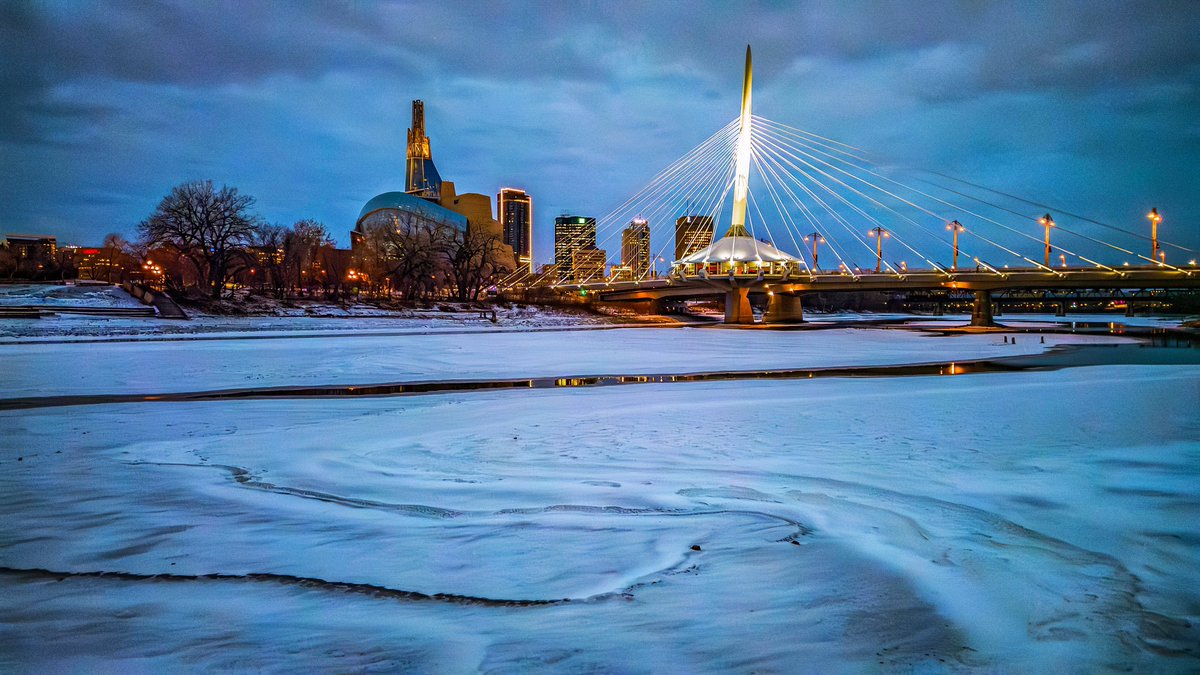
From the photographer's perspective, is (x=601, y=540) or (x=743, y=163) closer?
(x=601, y=540)

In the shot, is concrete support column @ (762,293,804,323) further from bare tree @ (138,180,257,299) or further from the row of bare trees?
bare tree @ (138,180,257,299)

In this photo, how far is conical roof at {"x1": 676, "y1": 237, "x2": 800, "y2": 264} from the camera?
76.1m

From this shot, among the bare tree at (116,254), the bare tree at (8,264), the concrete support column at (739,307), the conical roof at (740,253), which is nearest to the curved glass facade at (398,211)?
the bare tree at (116,254)

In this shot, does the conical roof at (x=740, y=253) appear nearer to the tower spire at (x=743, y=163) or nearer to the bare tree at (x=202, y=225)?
the tower spire at (x=743, y=163)

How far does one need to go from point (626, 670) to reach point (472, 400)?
1077cm

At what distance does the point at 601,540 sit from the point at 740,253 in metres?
75.1

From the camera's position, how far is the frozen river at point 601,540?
10.6 ft

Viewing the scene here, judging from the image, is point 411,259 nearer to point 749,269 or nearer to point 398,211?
point 749,269

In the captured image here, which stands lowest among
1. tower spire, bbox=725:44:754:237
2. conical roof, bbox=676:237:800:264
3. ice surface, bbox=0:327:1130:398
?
ice surface, bbox=0:327:1130:398

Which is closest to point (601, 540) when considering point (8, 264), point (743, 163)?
point (743, 163)

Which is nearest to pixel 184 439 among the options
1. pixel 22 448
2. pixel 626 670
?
pixel 22 448

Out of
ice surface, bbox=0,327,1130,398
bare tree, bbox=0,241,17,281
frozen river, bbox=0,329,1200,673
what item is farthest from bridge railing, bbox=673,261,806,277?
bare tree, bbox=0,241,17,281

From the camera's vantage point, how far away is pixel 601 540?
A: 4.84m

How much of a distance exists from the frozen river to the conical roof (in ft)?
216
